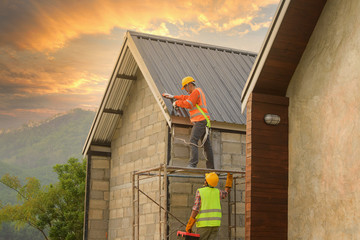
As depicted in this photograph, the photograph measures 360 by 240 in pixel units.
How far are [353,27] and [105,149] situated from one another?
1230 centimetres

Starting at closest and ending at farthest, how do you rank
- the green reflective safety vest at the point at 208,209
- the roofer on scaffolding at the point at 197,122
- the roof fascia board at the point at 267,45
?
1. the roof fascia board at the point at 267,45
2. the green reflective safety vest at the point at 208,209
3. the roofer on scaffolding at the point at 197,122

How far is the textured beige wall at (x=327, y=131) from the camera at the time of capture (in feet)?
25.9

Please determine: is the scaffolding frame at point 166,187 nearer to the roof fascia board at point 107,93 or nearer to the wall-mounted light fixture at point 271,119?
the roof fascia board at point 107,93

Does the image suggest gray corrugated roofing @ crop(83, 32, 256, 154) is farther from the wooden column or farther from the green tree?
the green tree

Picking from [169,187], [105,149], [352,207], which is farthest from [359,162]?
[105,149]

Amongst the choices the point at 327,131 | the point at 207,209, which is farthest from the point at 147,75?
the point at 327,131

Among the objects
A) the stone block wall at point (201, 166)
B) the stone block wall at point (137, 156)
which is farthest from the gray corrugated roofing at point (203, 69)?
the stone block wall at point (137, 156)

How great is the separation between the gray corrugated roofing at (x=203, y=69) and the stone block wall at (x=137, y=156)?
3.41 feet

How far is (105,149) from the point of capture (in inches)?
760

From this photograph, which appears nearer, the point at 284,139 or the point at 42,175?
the point at 284,139

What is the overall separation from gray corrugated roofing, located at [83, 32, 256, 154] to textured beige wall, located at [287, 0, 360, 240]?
5.66m

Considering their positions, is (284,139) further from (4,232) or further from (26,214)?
(4,232)

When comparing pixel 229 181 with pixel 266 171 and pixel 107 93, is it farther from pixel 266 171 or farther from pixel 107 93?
pixel 107 93

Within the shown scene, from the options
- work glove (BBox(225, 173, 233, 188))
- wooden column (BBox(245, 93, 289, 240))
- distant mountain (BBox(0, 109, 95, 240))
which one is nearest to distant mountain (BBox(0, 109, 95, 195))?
distant mountain (BBox(0, 109, 95, 240))
